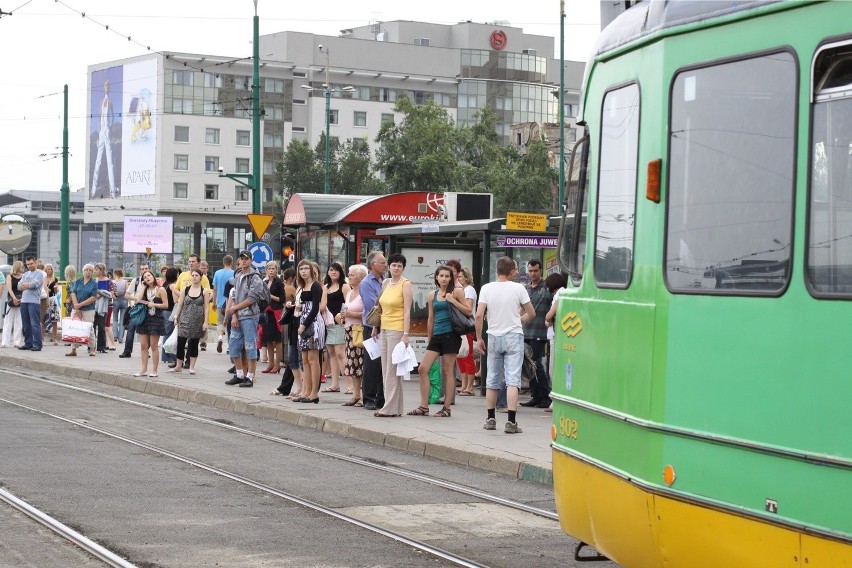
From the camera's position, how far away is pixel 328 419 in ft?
49.7

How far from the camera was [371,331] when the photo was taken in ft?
51.6

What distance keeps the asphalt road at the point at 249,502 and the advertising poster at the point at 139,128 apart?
91269mm

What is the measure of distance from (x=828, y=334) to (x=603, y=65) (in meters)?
2.32

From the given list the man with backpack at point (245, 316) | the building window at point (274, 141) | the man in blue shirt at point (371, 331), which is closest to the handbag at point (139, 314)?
the man with backpack at point (245, 316)

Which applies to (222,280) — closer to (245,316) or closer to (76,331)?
(76,331)

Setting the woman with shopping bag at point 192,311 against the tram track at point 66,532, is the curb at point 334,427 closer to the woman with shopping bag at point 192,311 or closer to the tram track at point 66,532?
the woman with shopping bag at point 192,311

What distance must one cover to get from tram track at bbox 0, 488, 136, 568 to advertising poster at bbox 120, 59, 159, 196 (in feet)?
313

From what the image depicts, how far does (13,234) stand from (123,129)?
248 ft

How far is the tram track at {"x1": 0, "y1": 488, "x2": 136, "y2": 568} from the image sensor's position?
7434 millimetres

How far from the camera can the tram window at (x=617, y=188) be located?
5.86 metres

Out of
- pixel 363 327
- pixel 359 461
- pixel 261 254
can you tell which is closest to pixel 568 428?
pixel 359 461

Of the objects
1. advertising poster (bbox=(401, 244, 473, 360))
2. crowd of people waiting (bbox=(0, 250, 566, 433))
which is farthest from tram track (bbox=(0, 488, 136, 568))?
advertising poster (bbox=(401, 244, 473, 360))

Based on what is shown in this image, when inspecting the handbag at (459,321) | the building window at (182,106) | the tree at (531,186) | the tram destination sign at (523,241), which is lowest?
the handbag at (459,321)

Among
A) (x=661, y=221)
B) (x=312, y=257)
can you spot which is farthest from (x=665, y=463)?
(x=312, y=257)
